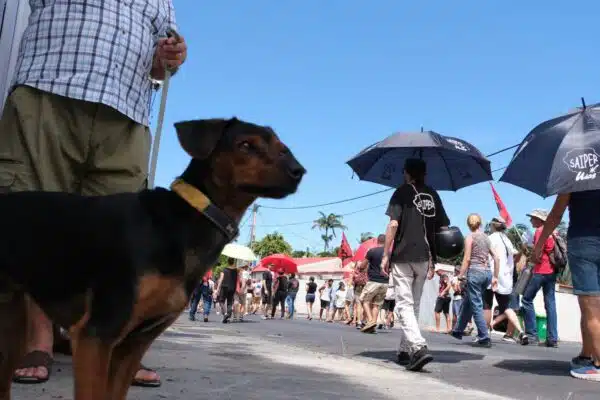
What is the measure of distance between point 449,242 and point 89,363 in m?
5.18

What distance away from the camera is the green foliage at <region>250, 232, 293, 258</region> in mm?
94250

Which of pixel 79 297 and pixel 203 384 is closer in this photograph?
pixel 79 297

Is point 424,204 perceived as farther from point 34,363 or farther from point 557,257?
point 557,257

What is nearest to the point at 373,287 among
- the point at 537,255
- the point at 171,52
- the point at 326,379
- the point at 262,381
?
the point at 537,255

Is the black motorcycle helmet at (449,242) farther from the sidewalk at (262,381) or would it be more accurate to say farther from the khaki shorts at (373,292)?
the khaki shorts at (373,292)

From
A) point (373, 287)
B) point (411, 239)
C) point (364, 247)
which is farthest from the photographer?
point (364, 247)

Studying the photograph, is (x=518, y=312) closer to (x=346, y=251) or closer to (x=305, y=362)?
(x=305, y=362)

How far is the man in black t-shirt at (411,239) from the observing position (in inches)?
269

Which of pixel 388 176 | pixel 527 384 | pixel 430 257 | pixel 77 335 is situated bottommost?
pixel 527 384

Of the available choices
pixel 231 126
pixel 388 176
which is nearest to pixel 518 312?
pixel 388 176

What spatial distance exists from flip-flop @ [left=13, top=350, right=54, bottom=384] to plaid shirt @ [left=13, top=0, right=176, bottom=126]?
148 cm

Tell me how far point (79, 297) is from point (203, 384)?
1.75 metres

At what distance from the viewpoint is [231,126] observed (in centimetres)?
293

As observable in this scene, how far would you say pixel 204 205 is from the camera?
8.69 ft
